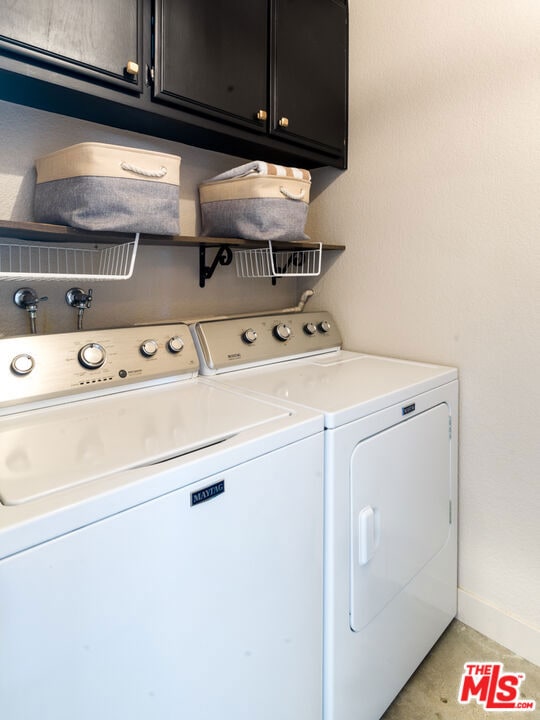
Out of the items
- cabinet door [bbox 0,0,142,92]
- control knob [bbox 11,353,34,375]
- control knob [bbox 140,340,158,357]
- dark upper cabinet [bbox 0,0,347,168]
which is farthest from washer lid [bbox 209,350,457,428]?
cabinet door [bbox 0,0,142,92]

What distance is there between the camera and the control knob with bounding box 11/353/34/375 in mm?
1159

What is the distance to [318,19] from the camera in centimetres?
182

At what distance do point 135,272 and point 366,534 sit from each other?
1.22 metres

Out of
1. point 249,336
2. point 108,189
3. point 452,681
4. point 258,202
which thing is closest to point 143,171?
point 108,189

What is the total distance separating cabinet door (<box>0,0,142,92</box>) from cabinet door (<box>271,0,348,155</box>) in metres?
0.57

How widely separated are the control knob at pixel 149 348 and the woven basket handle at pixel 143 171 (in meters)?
0.49

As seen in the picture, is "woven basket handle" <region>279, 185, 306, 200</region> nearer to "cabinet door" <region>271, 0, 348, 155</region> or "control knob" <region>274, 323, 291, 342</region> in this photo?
"cabinet door" <region>271, 0, 348, 155</region>

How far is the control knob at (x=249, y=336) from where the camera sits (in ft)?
5.57

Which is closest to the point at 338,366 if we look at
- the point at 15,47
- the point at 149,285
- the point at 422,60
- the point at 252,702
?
the point at 149,285

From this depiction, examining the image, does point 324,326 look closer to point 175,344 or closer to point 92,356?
point 175,344

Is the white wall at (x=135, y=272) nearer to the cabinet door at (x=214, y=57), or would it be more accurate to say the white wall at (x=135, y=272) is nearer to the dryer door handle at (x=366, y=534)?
the cabinet door at (x=214, y=57)

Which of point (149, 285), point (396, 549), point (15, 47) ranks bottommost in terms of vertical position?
point (396, 549)

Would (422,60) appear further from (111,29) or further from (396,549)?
(396,549)

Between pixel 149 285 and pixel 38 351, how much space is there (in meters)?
0.63
